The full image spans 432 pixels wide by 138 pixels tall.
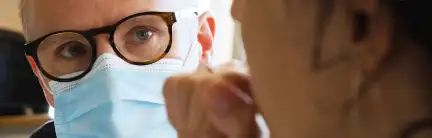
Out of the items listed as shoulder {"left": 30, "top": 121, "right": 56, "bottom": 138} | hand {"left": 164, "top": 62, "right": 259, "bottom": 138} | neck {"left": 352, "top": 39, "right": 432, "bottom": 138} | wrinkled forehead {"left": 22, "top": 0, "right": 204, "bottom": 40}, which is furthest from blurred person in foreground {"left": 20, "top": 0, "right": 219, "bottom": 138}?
neck {"left": 352, "top": 39, "right": 432, "bottom": 138}

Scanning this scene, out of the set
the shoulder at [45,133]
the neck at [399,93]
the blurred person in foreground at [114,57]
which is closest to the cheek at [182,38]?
the blurred person in foreground at [114,57]

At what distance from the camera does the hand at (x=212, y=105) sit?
0.32 meters

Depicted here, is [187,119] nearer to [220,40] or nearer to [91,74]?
[91,74]

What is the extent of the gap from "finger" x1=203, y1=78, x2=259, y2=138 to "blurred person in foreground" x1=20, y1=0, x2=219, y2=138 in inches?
20.1

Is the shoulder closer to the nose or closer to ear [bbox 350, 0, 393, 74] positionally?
the nose

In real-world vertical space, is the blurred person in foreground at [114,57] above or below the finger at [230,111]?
below

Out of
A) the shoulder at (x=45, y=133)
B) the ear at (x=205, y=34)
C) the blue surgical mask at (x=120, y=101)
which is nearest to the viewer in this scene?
the blue surgical mask at (x=120, y=101)

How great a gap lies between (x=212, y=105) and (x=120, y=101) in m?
0.54

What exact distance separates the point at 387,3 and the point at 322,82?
0.04 meters

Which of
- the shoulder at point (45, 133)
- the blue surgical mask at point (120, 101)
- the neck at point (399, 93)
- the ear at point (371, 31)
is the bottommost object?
the shoulder at point (45, 133)

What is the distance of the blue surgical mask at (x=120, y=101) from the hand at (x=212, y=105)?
473mm

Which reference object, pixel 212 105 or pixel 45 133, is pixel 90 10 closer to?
pixel 45 133

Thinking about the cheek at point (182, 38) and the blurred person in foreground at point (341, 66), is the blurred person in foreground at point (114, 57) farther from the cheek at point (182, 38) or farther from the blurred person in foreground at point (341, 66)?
the blurred person in foreground at point (341, 66)

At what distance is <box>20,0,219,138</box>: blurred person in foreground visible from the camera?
847 mm
